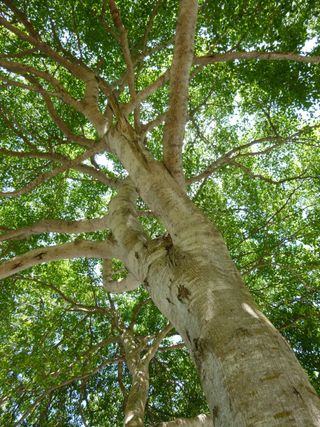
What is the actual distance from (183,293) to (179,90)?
2234 mm

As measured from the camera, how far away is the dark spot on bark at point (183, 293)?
2.07m

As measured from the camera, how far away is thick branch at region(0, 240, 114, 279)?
3623mm

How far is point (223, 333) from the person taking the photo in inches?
67.1

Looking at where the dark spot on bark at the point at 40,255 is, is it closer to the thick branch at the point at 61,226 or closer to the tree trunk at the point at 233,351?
the thick branch at the point at 61,226

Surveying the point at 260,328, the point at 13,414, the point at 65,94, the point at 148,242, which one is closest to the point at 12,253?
the point at 13,414

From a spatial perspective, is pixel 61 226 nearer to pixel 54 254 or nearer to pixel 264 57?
pixel 54 254

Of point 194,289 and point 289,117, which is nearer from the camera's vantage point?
point 194,289

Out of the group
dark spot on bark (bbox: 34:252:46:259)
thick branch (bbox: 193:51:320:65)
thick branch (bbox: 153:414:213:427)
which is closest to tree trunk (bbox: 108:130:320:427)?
dark spot on bark (bbox: 34:252:46:259)

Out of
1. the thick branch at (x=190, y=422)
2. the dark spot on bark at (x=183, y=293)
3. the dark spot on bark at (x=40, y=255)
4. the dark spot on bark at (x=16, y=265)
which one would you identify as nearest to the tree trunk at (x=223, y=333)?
the dark spot on bark at (x=183, y=293)

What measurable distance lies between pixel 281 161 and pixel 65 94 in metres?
6.47

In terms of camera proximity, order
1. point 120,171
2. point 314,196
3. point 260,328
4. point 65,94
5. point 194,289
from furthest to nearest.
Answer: point 120,171 → point 314,196 → point 65,94 → point 194,289 → point 260,328

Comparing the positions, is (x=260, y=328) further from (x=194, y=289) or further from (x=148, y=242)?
(x=148, y=242)

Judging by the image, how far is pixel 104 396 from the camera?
27.3 feet

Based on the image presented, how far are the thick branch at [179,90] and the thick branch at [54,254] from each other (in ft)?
3.62
